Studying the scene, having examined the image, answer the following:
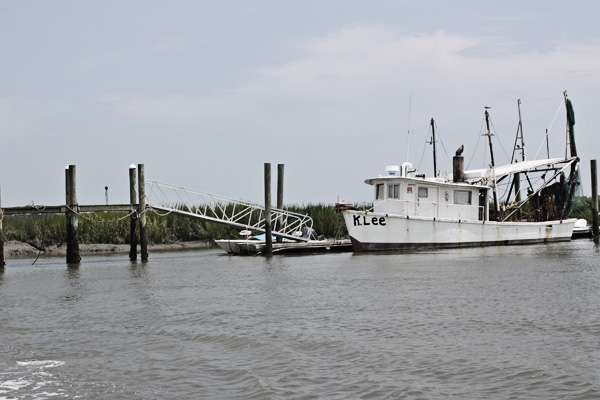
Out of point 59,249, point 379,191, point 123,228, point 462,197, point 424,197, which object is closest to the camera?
point 424,197

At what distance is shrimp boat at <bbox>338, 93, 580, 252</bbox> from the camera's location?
31156 mm

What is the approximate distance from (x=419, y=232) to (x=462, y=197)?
3010 millimetres

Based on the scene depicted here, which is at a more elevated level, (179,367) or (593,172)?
(593,172)

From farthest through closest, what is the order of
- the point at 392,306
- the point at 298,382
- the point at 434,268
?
the point at 434,268 < the point at 392,306 < the point at 298,382

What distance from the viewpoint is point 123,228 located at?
3934 cm

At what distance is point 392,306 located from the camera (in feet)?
47.3

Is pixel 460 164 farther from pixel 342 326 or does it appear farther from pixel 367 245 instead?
pixel 342 326

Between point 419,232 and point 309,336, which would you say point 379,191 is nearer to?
point 419,232

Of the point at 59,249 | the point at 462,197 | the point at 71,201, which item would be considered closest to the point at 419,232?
the point at 462,197

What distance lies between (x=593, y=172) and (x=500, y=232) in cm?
893

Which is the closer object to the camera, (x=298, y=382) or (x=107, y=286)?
(x=298, y=382)

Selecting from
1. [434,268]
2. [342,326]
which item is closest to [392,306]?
[342,326]

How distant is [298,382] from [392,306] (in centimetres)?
602

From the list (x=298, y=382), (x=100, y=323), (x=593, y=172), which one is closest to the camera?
(x=298, y=382)
